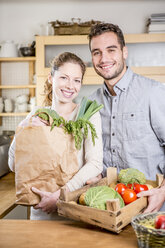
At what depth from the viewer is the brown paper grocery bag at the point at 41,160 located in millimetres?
1188

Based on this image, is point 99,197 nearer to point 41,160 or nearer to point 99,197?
point 99,197

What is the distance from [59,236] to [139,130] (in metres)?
0.78

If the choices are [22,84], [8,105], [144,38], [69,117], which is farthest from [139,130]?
[22,84]

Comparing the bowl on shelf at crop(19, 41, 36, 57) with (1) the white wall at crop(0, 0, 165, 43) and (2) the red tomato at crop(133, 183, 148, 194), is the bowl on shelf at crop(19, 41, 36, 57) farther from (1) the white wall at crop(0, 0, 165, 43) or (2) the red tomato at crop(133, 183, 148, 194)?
(2) the red tomato at crop(133, 183, 148, 194)

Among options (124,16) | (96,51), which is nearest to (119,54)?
(96,51)

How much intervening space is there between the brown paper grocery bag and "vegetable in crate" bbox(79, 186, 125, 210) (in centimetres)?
21

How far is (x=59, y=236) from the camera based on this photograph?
3.34 ft

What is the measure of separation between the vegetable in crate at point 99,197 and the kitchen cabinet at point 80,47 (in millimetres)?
2983

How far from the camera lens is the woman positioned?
124 centimetres

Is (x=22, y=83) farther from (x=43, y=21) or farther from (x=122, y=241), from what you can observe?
(x=122, y=241)

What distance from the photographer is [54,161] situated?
1200 millimetres

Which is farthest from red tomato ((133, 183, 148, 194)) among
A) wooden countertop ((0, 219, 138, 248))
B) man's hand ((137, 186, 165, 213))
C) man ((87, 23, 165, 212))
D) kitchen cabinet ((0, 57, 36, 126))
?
kitchen cabinet ((0, 57, 36, 126))

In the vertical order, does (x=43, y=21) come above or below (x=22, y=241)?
above

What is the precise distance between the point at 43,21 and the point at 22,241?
156 inches
